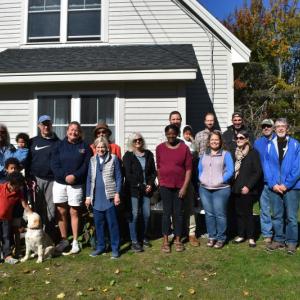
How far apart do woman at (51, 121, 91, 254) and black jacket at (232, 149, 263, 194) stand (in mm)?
2361

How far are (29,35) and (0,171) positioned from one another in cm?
595

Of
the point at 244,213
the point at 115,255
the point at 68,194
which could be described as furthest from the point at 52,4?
the point at 244,213

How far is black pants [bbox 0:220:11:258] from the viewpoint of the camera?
18.8ft

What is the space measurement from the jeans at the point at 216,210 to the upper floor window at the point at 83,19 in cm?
635

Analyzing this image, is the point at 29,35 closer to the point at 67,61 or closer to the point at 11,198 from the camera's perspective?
the point at 67,61

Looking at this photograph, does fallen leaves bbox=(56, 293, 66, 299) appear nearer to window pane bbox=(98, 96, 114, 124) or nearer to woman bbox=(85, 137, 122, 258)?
woman bbox=(85, 137, 122, 258)

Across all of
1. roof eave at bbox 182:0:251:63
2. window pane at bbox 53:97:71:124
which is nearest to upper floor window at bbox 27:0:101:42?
window pane at bbox 53:97:71:124

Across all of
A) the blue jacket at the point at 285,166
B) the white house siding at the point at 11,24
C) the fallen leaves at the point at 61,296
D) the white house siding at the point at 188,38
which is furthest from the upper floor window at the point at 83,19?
the fallen leaves at the point at 61,296

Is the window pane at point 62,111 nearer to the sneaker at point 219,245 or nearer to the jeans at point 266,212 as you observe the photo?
the sneaker at point 219,245

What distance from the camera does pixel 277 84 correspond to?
2633 cm

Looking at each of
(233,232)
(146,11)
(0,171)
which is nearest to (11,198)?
(0,171)

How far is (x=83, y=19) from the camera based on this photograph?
10711 millimetres

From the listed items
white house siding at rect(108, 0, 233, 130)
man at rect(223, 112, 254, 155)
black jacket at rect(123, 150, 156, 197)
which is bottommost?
black jacket at rect(123, 150, 156, 197)

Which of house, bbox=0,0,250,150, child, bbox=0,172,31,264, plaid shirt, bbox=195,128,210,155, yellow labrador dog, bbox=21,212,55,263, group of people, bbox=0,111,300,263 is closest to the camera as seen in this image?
yellow labrador dog, bbox=21,212,55,263
